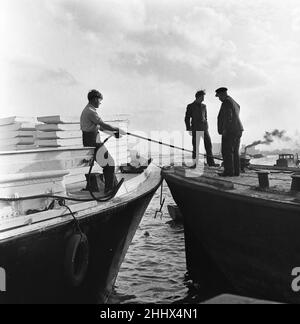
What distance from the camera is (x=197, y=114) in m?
11.3

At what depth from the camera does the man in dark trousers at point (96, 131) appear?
285 inches

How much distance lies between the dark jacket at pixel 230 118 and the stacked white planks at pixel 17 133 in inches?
212

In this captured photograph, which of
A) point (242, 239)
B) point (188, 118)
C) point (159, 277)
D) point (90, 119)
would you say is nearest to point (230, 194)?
point (242, 239)

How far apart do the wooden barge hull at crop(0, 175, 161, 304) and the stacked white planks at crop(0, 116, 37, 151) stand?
548 centimetres

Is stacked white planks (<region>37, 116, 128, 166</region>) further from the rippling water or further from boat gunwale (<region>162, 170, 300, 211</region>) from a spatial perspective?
the rippling water

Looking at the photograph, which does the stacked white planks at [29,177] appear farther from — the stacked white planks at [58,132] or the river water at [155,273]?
the river water at [155,273]

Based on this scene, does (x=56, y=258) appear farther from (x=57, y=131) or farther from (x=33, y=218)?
(x=57, y=131)

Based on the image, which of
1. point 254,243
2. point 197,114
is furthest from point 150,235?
point 254,243

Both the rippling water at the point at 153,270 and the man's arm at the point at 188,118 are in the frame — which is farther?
the man's arm at the point at 188,118

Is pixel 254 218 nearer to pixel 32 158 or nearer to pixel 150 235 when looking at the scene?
pixel 32 158

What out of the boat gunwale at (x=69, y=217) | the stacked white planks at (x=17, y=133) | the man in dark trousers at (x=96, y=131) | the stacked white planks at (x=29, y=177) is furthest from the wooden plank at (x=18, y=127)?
the stacked white planks at (x=29, y=177)

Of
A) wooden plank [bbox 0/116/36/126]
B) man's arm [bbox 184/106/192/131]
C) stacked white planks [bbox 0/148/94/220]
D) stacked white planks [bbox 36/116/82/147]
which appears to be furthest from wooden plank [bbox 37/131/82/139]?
stacked white planks [bbox 0/148/94/220]

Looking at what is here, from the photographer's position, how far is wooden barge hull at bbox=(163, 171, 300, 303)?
6648mm
